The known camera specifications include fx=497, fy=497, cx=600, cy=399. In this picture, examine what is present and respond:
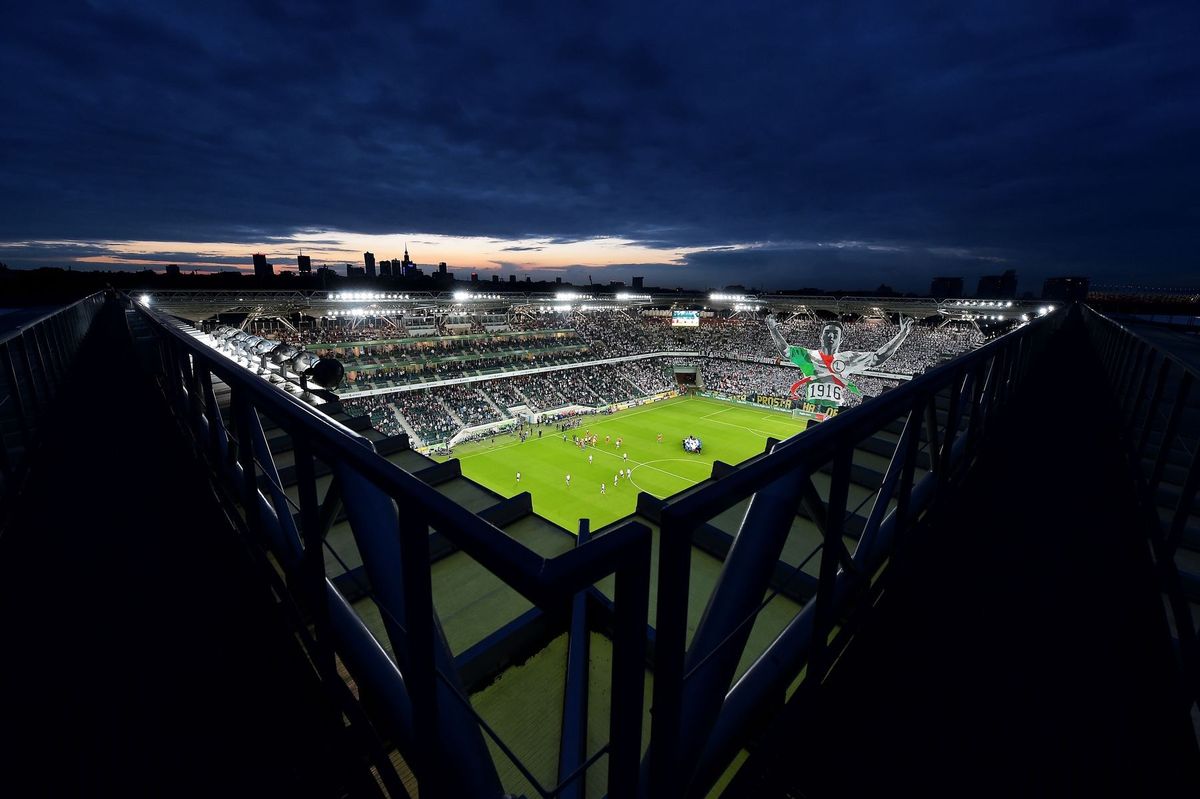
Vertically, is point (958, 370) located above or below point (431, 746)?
above

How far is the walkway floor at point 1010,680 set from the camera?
1.97m

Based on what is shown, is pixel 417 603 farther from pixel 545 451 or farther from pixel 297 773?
pixel 545 451

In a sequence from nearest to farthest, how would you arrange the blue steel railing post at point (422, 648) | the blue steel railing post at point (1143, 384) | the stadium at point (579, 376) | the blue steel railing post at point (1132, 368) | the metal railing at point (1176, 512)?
the blue steel railing post at point (422, 648) → the metal railing at point (1176, 512) → the blue steel railing post at point (1143, 384) → the blue steel railing post at point (1132, 368) → the stadium at point (579, 376)

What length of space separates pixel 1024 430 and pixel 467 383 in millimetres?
54153

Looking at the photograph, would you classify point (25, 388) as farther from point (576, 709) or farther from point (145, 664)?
point (576, 709)

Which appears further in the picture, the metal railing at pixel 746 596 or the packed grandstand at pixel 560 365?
the packed grandstand at pixel 560 365

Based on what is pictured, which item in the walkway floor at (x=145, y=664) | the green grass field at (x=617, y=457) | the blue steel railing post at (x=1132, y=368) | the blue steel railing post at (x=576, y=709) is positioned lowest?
the green grass field at (x=617, y=457)

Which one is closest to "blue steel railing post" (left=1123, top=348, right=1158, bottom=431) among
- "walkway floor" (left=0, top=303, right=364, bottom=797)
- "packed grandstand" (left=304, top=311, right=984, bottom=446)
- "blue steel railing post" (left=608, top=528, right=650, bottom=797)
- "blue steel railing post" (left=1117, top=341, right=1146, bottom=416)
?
"blue steel railing post" (left=1117, top=341, right=1146, bottom=416)

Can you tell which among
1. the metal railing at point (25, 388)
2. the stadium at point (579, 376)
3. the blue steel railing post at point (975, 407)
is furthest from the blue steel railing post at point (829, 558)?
the stadium at point (579, 376)

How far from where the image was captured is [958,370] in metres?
4.23

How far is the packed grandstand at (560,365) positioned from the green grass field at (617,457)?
444 cm

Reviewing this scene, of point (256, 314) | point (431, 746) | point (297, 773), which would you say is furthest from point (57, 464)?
point (256, 314)

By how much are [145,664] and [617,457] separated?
3899cm

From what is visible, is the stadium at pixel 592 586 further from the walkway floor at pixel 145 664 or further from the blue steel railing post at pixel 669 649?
the walkway floor at pixel 145 664
